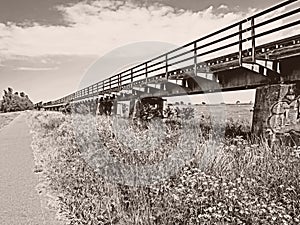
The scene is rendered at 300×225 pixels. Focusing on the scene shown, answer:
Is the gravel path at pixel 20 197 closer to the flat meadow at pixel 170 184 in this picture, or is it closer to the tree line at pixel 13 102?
the flat meadow at pixel 170 184

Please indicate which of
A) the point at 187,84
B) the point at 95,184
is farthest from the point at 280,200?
the point at 187,84

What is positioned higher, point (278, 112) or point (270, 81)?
point (270, 81)

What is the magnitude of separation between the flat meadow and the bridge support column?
2.42 m

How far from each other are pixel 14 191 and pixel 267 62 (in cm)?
772

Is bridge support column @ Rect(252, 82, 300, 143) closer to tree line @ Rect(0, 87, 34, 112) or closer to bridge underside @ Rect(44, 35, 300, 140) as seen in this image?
bridge underside @ Rect(44, 35, 300, 140)

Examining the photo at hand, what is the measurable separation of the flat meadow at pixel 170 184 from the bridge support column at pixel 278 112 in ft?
7.95

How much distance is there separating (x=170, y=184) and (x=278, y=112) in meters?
5.69

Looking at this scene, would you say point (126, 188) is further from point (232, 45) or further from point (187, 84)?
point (187, 84)

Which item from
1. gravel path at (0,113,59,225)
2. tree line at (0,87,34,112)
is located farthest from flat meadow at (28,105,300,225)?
tree line at (0,87,34,112)

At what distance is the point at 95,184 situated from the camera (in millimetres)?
Result: 6160

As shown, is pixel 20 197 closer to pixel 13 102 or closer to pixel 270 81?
pixel 270 81

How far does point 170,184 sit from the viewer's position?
17.5 ft

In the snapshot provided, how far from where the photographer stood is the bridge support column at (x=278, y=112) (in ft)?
31.4

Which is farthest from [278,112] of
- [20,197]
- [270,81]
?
[20,197]
